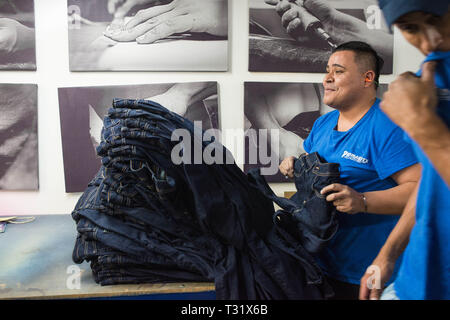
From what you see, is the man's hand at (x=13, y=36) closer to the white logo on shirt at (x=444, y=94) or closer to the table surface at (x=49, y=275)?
the table surface at (x=49, y=275)

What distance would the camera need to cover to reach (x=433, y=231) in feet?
1.94

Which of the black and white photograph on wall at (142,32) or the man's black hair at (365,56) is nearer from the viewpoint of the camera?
the man's black hair at (365,56)

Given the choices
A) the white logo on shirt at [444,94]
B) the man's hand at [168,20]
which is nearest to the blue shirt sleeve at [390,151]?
the white logo on shirt at [444,94]

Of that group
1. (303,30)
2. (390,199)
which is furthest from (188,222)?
(303,30)

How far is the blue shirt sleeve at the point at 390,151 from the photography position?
0.90 meters

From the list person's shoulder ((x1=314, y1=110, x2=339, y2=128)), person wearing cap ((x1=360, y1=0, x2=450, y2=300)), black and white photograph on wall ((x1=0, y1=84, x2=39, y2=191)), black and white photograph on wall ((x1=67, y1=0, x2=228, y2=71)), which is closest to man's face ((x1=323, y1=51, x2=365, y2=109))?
person's shoulder ((x1=314, y1=110, x2=339, y2=128))

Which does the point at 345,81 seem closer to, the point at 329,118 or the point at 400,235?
the point at 329,118

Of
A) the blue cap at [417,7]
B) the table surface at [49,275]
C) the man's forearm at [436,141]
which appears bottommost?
the table surface at [49,275]

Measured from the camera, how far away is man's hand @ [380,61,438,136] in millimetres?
517

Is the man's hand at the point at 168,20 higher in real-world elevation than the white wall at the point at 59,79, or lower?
higher

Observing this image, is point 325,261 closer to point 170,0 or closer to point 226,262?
point 226,262

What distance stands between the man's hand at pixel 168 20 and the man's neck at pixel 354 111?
1.21 meters

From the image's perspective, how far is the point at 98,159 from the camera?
2018mm
